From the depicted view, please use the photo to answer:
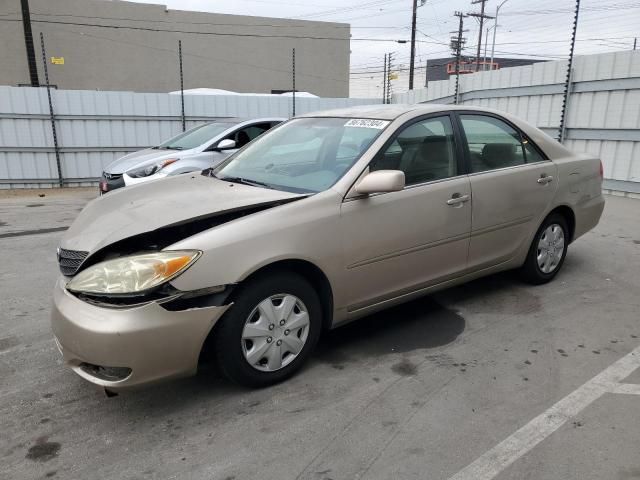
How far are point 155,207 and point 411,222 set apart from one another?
5.43 feet

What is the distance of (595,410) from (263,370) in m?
1.84

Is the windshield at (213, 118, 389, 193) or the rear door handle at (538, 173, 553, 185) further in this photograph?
the rear door handle at (538, 173, 553, 185)

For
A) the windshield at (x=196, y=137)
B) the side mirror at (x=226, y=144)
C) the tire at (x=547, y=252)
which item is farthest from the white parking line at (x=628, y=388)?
the windshield at (x=196, y=137)

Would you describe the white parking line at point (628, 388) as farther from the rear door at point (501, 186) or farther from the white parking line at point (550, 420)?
the rear door at point (501, 186)

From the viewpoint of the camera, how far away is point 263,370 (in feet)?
9.82

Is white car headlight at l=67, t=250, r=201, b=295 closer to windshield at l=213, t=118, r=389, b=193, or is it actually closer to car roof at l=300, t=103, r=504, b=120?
windshield at l=213, t=118, r=389, b=193

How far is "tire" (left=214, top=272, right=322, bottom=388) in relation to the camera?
9.16 feet

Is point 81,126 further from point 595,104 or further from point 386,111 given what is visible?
point 595,104

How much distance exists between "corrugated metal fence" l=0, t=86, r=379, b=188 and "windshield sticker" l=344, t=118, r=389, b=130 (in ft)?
33.8

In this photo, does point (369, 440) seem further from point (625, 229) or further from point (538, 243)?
point (625, 229)

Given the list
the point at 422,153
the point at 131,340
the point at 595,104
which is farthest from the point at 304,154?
the point at 595,104

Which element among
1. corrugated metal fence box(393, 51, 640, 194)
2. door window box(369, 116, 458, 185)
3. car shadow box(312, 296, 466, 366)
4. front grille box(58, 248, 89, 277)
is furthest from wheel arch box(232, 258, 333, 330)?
corrugated metal fence box(393, 51, 640, 194)

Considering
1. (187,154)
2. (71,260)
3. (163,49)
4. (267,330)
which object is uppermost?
(163,49)

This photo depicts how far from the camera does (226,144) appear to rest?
8.15 m
